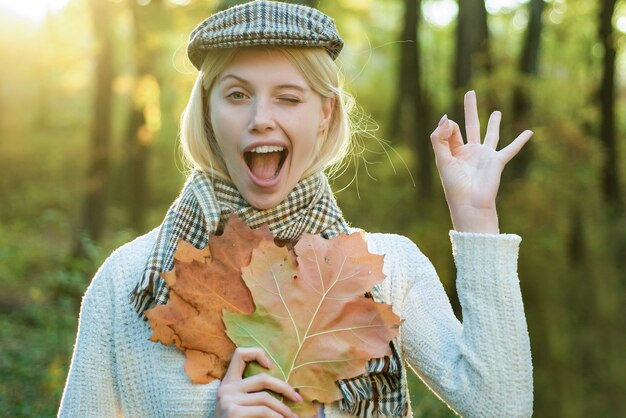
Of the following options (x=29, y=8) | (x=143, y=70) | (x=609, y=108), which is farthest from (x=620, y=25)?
(x=29, y=8)

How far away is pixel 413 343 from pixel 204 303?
0.60 m

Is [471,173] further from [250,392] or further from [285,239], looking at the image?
[250,392]

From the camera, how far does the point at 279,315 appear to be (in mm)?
2053

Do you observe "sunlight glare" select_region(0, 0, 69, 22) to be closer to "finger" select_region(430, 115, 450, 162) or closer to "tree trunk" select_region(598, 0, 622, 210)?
"tree trunk" select_region(598, 0, 622, 210)

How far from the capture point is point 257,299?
2.05 meters

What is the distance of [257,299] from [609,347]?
7834 millimetres

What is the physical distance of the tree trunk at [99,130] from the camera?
11.4m

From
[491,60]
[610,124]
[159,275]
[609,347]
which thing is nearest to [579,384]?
[609,347]

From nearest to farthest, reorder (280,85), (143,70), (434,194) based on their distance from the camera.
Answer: (280,85) < (143,70) < (434,194)

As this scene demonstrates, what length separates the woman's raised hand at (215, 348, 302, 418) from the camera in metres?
1.94

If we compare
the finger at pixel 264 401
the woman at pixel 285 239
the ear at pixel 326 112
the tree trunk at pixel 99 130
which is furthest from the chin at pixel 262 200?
the tree trunk at pixel 99 130

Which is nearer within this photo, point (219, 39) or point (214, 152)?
point (219, 39)

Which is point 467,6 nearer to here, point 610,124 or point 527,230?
point 527,230

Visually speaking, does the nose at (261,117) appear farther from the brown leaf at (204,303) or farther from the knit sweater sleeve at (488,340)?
the knit sweater sleeve at (488,340)
